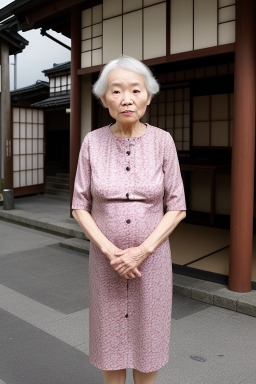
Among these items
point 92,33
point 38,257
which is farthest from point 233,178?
point 92,33

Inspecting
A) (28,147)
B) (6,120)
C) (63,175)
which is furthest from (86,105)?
(63,175)

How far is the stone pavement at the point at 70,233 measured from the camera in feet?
14.3

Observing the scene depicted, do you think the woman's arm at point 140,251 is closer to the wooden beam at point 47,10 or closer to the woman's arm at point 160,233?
the woman's arm at point 160,233

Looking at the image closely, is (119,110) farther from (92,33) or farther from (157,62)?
(92,33)

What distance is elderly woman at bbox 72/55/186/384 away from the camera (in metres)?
2.02

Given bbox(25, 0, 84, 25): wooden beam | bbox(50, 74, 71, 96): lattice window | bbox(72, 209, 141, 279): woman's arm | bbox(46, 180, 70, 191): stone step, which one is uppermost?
bbox(50, 74, 71, 96): lattice window

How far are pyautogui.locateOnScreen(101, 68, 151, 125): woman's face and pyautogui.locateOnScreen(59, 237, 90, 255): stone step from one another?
15.5 ft

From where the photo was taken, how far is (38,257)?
6512 millimetres

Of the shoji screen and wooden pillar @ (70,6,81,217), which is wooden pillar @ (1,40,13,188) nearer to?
the shoji screen

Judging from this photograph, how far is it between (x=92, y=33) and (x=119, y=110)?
5.41 meters

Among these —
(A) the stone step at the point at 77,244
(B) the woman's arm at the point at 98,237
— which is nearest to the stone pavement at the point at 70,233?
(A) the stone step at the point at 77,244

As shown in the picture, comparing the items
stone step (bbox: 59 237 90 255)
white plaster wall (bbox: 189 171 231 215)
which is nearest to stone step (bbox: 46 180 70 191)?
white plaster wall (bbox: 189 171 231 215)

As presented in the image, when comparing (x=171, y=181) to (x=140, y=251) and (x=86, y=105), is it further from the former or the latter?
(x=86, y=105)

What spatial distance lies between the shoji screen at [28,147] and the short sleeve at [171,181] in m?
10.1
